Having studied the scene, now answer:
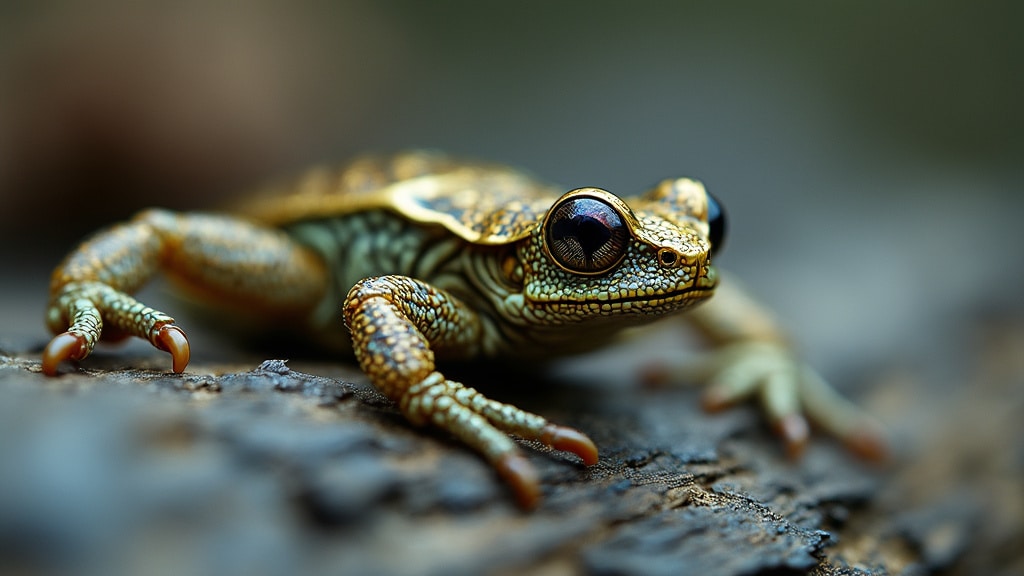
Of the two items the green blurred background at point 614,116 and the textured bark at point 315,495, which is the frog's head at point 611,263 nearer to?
the textured bark at point 315,495

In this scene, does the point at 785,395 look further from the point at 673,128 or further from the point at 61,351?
the point at 673,128

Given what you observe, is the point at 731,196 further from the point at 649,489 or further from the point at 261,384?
the point at 261,384

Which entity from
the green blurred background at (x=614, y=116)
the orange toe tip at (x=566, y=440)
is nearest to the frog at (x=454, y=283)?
the orange toe tip at (x=566, y=440)

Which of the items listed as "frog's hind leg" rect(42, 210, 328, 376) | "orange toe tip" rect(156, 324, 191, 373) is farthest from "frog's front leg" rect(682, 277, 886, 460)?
"orange toe tip" rect(156, 324, 191, 373)

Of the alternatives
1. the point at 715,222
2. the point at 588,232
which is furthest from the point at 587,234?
the point at 715,222

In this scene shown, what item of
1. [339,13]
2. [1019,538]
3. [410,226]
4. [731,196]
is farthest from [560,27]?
[1019,538]

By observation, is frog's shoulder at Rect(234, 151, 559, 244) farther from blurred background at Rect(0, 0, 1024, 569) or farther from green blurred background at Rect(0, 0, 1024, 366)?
green blurred background at Rect(0, 0, 1024, 366)
